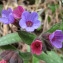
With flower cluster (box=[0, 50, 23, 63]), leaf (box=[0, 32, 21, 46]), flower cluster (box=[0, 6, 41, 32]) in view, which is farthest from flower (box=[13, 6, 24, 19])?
leaf (box=[0, 32, 21, 46])

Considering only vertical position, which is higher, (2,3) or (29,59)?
(2,3)

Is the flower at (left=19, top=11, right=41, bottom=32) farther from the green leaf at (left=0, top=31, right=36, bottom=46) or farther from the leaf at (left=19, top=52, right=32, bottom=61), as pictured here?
the leaf at (left=19, top=52, right=32, bottom=61)

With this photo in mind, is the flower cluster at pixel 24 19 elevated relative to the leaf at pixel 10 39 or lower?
elevated

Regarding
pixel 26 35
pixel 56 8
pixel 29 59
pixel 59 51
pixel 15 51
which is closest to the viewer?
pixel 26 35

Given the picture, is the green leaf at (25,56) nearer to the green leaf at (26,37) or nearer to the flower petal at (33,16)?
the green leaf at (26,37)

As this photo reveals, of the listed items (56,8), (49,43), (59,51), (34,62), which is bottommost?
(59,51)

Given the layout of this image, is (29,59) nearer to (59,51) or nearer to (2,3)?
(59,51)

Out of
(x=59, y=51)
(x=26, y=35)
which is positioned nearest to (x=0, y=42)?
(x=26, y=35)

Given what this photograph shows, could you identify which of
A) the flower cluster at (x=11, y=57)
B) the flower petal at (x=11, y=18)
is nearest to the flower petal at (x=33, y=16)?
the flower petal at (x=11, y=18)
